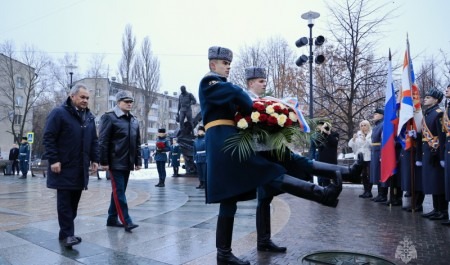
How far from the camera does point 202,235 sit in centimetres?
524

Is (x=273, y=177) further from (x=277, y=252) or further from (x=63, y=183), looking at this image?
(x=63, y=183)

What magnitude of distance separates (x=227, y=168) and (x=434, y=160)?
5095mm

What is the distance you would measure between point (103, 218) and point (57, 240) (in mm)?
1758

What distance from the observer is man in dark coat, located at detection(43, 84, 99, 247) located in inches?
185

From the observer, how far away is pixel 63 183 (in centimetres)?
470

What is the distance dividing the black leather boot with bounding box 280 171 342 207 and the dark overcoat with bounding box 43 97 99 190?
276cm

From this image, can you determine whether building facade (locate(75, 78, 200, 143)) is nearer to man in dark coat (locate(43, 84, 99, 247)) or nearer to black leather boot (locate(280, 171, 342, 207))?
man in dark coat (locate(43, 84, 99, 247))

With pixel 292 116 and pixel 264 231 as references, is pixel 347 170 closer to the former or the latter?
pixel 292 116

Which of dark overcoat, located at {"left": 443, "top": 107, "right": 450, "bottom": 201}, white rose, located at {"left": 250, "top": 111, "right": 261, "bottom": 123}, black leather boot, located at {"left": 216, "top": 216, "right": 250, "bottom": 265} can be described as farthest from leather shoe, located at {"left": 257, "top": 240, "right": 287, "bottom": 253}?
dark overcoat, located at {"left": 443, "top": 107, "right": 450, "bottom": 201}

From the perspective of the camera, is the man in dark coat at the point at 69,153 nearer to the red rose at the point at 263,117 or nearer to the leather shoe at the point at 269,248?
the leather shoe at the point at 269,248

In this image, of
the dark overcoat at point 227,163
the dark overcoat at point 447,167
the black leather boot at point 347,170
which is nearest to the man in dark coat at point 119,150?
the dark overcoat at point 227,163

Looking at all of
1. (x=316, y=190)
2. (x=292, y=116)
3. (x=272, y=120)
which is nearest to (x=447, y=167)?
(x=292, y=116)

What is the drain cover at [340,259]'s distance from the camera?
379 cm

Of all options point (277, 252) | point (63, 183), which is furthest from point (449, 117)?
point (63, 183)
